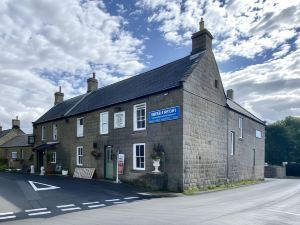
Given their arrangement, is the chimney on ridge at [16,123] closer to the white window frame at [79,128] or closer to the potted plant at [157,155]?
the white window frame at [79,128]

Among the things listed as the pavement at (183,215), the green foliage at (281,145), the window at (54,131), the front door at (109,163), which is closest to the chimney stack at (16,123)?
the window at (54,131)

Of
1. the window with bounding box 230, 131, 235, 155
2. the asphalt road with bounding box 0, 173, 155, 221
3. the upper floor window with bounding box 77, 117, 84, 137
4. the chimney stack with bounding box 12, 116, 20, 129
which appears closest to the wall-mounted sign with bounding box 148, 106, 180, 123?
the asphalt road with bounding box 0, 173, 155, 221

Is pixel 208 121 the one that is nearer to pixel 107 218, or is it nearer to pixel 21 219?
pixel 107 218

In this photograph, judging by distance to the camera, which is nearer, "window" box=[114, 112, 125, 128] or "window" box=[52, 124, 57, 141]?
"window" box=[114, 112, 125, 128]

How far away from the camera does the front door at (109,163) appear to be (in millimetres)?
20203

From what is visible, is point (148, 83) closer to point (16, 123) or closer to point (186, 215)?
point (186, 215)

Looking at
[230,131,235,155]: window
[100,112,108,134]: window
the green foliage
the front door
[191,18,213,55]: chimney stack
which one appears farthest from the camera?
the green foliage

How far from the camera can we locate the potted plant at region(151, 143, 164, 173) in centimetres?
1565

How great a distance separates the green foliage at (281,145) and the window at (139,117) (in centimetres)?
3946

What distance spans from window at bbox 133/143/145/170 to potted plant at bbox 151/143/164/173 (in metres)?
1.40

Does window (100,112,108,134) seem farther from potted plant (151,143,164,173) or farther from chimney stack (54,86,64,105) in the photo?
chimney stack (54,86,64,105)

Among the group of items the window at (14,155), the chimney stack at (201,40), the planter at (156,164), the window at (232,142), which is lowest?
the window at (14,155)

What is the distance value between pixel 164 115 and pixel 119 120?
4618mm

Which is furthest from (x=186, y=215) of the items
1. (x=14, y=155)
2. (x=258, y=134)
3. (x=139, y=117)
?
(x=14, y=155)
